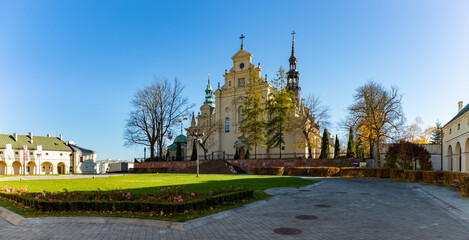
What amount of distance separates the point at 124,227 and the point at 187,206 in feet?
Answer: 6.14

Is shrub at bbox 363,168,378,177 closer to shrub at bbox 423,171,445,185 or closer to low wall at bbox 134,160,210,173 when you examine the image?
Result: shrub at bbox 423,171,445,185

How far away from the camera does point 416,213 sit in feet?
30.8

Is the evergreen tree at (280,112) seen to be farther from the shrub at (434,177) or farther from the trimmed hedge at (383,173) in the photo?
the shrub at (434,177)

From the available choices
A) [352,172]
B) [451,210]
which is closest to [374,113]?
[352,172]

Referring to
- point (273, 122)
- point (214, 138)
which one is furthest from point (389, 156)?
point (214, 138)

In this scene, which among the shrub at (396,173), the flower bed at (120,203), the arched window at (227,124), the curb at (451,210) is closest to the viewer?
the curb at (451,210)

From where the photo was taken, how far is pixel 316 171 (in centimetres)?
3131

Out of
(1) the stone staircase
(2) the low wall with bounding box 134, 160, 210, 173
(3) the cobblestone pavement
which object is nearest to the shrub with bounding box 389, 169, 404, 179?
(3) the cobblestone pavement

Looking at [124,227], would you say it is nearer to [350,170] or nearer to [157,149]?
[350,170]

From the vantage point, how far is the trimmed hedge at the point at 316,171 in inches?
1204

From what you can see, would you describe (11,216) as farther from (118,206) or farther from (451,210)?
(451,210)

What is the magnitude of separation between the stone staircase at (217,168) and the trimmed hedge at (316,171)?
9.31 meters

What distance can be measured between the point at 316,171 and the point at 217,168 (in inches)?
578

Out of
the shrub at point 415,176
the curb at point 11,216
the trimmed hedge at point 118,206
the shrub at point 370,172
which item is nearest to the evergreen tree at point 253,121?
the shrub at point 370,172
